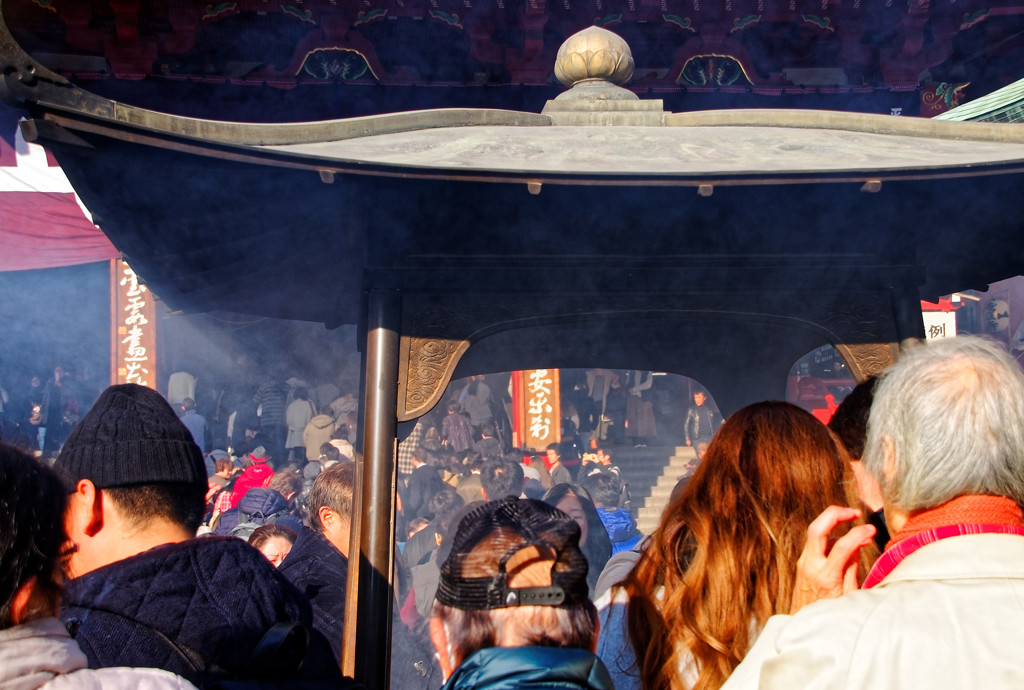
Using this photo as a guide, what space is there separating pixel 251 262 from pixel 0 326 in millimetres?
9070

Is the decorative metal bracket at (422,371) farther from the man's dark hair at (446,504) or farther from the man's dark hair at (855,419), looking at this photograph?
the man's dark hair at (446,504)

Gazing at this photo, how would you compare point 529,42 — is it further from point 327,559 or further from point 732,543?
point 732,543

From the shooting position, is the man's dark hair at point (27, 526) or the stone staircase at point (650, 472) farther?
the stone staircase at point (650, 472)

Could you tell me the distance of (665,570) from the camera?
1.74 meters

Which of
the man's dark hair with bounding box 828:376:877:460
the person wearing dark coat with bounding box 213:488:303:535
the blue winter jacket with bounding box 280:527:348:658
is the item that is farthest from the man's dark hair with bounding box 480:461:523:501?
the man's dark hair with bounding box 828:376:877:460

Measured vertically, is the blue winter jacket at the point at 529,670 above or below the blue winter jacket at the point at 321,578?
above

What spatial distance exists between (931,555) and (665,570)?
66 centimetres

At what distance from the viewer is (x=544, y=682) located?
122cm

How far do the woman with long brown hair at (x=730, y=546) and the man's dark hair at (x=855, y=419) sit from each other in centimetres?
47

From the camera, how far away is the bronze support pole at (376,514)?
8.10 ft

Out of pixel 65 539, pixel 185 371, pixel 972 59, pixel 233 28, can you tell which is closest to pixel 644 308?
pixel 65 539

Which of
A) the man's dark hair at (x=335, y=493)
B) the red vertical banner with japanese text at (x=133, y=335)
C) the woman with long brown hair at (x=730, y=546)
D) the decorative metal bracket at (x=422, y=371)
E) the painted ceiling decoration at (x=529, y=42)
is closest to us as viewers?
the woman with long brown hair at (x=730, y=546)

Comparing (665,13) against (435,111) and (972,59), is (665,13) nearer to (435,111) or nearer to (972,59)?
(972,59)

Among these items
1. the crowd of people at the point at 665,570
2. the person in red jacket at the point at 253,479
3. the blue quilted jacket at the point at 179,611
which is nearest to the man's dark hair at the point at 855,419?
the crowd of people at the point at 665,570
